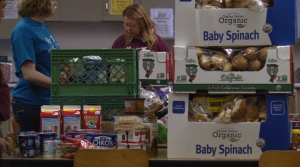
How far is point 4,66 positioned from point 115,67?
134 inches

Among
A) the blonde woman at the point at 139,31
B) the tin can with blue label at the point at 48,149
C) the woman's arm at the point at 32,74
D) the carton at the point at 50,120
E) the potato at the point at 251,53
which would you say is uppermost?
the blonde woman at the point at 139,31

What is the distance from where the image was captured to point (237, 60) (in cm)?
148

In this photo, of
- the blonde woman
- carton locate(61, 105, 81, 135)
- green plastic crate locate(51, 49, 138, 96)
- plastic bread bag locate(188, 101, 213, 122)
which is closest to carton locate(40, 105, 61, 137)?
carton locate(61, 105, 81, 135)

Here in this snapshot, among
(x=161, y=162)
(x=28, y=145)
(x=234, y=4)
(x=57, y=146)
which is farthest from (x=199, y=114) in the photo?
(x=28, y=145)

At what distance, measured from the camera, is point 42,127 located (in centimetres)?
163

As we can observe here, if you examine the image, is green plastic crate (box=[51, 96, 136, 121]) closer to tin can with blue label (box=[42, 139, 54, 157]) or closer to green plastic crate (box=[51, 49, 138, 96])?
green plastic crate (box=[51, 49, 138, 96])

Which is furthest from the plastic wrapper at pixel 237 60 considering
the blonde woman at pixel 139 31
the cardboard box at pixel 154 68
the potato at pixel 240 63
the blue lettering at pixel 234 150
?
the blonde woman at pixel 139 31

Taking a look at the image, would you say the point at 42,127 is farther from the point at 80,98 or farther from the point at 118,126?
the point at 118,126

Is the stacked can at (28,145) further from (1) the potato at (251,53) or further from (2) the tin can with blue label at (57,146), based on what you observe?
(1) the potato at (251,53)

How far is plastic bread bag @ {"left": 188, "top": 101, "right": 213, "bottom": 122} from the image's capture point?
150 centimetres

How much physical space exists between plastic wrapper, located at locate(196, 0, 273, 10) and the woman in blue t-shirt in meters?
0.96

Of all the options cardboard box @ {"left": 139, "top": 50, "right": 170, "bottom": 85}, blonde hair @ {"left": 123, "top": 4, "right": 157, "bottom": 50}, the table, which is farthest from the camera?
blonde hair @ {"left": 123, "top": 4, "right": 157, "bottom": 50}

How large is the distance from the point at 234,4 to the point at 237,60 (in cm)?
24

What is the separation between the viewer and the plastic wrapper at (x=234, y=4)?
148cm
